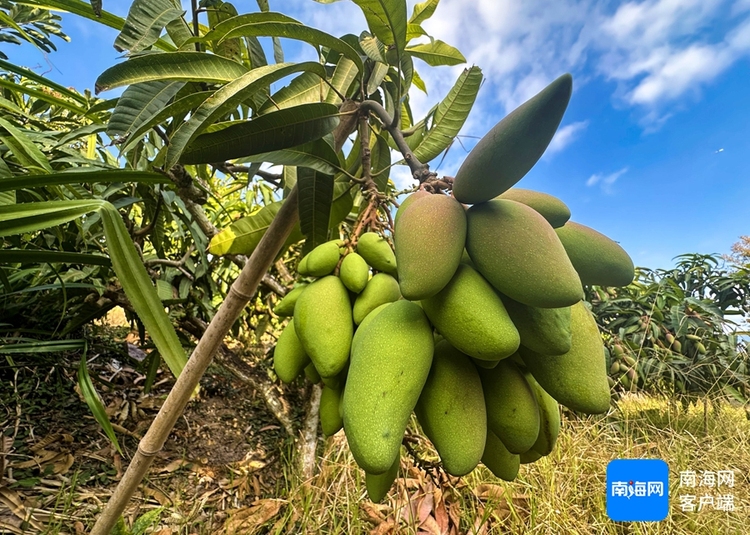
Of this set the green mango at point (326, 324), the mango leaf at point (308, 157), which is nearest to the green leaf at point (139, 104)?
the mango leaf at point (308, 157)

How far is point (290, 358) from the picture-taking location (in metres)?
0.69

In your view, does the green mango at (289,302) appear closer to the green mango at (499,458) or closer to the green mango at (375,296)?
the green mango at (375,296)

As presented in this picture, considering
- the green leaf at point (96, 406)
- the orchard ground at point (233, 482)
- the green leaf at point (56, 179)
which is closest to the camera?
the green leaf at point (56, 179)

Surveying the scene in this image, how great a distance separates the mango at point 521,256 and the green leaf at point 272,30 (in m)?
0.38

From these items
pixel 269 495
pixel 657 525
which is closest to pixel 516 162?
pixel 269 495

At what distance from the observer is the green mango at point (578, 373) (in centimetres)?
48

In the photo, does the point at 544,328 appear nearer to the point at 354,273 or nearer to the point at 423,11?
the point at 354,273

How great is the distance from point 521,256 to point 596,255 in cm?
17

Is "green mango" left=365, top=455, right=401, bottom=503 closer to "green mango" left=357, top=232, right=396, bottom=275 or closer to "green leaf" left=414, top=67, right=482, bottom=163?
"green mango" left=357, top=232, right=396, bottom=275

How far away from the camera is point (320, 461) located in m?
2.22

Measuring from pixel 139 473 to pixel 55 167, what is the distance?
1.02 m

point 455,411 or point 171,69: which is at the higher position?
point 171,69

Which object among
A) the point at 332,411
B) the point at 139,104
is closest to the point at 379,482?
the point at 332,411

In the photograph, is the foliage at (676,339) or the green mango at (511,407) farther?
the foliage at (676,339)
